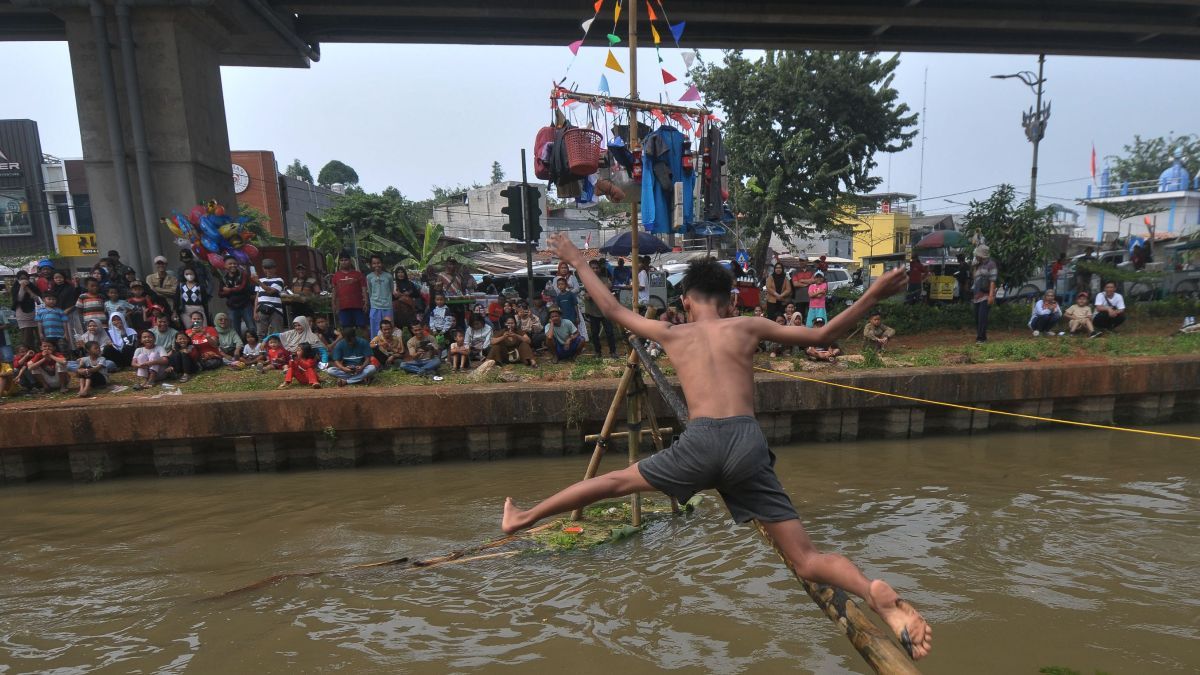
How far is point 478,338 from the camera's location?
29.6 feet

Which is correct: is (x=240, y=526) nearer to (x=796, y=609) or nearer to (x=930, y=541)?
(x=796, y=609)

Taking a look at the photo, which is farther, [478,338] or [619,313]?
[478,338]

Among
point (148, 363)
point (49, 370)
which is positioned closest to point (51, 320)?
point (49, 370)

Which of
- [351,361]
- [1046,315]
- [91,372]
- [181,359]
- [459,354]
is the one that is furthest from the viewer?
[1046,315]

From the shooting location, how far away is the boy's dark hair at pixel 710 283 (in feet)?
10.00

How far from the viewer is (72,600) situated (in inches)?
169

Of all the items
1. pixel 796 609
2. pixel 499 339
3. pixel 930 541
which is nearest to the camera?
pixel 796 609

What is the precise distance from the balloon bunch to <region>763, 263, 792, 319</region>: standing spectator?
868 centimetres

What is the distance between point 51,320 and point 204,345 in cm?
213

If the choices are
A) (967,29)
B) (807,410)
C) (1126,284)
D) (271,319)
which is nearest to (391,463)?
(271,319)

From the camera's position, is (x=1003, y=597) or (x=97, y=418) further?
(x=97, y=418)

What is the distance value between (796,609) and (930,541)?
1.68m

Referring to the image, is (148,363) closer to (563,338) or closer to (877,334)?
(563,338)

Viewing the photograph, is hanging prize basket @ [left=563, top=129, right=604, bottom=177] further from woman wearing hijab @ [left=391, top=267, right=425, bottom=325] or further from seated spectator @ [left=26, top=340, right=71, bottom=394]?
seated spectator @ [left=26, top=340, right=71, bottom=394]
